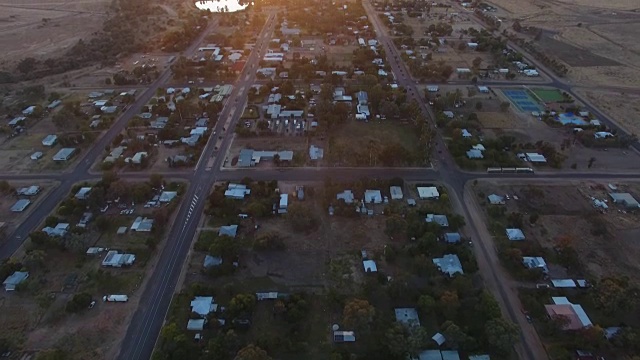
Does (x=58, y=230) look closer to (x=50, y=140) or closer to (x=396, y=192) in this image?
(x=50, y=140)

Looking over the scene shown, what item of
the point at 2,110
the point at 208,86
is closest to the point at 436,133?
the point at 208,86

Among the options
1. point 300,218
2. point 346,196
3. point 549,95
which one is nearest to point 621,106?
point 549,95

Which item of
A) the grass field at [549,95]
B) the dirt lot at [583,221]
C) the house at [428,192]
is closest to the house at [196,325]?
the house at [428,192]

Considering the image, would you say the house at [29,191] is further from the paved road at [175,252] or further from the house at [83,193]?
the paved road at [175,252]

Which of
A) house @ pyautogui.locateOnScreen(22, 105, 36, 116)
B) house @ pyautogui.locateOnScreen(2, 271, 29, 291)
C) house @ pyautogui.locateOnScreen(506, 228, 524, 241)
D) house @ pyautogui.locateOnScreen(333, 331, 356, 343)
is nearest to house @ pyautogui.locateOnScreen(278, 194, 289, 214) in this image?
house @ pyautogui.locateOnScreen(333, 331, 356, 343)

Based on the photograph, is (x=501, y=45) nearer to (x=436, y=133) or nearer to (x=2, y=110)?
(x=436, y=133)

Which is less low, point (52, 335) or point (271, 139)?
point (271, 139)
